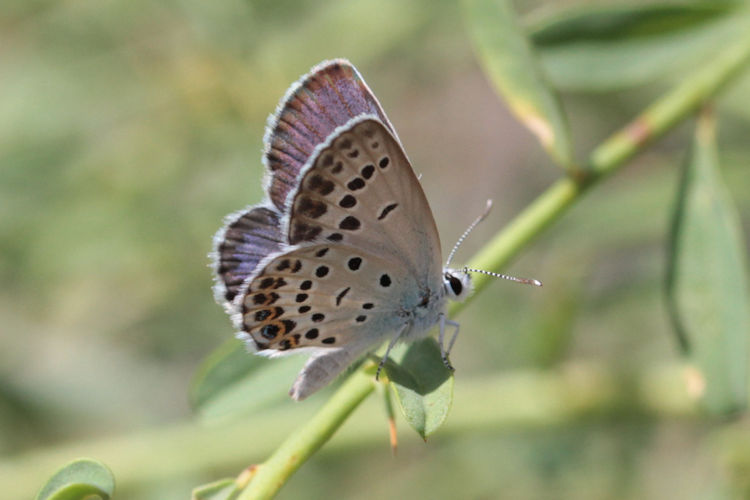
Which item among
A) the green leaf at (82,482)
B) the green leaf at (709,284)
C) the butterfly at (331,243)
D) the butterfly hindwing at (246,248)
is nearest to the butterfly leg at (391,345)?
the butterfly at (331,243)

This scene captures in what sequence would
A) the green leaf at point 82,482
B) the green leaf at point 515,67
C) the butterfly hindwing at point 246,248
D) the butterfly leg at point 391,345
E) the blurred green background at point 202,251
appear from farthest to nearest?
1. the blurred green background at point 202,251
2. the green leaf at point 515,67
3. the butterfly hindwing at point 246,248
4. the butterfly leg at point 391,345
5. the green leaf at point 82,482

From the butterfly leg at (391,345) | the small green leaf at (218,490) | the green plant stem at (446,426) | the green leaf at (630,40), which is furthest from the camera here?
the green plant stem at (446,426)

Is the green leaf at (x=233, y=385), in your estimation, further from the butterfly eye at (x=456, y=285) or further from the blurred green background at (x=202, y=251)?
the blurred green background at (x=202, y=251)

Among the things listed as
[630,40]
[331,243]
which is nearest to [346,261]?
[331,243]

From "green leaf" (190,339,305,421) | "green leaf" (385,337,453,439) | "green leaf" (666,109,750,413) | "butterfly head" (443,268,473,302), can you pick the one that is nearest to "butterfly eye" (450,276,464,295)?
"butterfly head" (443,268,473,302)

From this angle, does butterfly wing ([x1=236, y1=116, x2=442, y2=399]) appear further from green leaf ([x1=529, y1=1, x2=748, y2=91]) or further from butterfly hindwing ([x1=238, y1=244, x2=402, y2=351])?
green leaf ([x1=529, y1=1, x2=748, y2=91])

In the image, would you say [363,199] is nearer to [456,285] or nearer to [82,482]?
[456,285]
